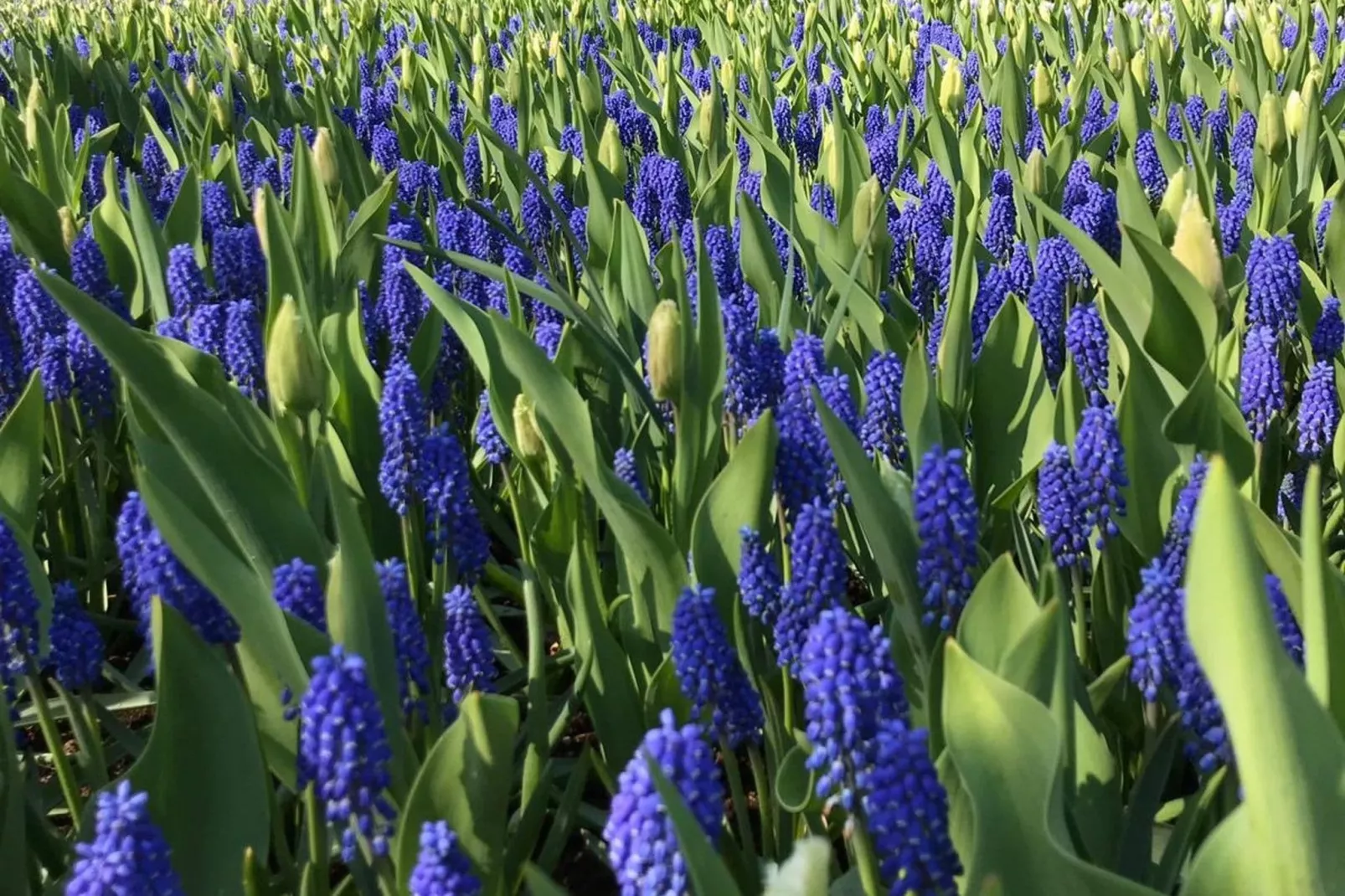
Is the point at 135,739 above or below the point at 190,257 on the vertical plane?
below

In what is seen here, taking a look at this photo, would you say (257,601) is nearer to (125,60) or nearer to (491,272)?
(491,272)

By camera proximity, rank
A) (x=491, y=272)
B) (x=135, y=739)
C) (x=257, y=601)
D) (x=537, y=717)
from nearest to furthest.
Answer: (x=257, y=601) → (x=537, y=717) → (x=135, y=739) → (x=491, y=272)

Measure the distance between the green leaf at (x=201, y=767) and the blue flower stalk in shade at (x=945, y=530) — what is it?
0.54 metres

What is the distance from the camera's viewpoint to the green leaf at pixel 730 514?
121 centimetres

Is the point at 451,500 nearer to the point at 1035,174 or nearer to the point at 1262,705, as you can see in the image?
the point at 1262,705

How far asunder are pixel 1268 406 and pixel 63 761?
1270 millimetres

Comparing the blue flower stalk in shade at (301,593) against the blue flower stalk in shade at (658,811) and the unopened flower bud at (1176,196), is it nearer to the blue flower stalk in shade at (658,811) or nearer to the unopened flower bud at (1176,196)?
the blue flower stalk in shade at (658,811)

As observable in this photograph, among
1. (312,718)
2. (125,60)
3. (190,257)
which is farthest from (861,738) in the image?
(125,60)

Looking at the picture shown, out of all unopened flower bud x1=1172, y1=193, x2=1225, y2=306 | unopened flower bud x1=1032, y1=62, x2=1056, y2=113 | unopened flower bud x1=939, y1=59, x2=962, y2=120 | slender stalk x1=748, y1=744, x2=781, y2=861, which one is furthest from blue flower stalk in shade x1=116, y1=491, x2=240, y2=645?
unopened flower bud x1=939, y1=59, x2=962, y2=120

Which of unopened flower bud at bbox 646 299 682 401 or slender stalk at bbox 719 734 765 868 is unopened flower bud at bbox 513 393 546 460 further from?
slender stalk at bbox 719 734 765 868

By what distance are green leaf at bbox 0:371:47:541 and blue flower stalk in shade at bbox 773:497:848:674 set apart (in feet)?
2.62

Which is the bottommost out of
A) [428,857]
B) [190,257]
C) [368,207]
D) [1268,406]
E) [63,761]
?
[428,857]

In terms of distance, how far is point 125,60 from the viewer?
201 inches

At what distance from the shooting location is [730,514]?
4.09 feet
